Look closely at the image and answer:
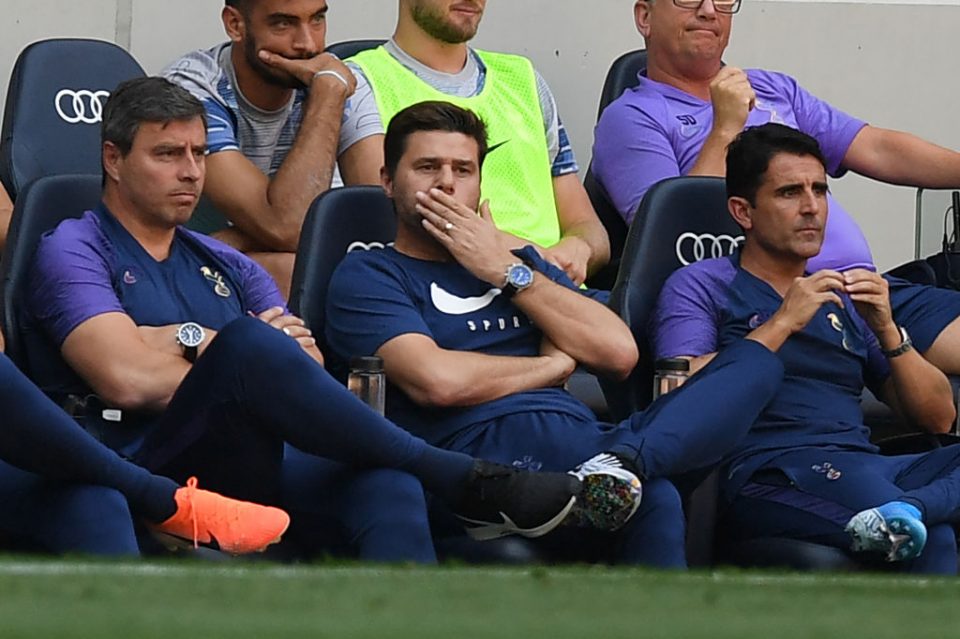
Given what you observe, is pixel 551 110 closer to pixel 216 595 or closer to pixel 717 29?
pixel 717 29

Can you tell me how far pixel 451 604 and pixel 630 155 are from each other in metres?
3.01

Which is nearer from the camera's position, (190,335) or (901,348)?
(190,335)

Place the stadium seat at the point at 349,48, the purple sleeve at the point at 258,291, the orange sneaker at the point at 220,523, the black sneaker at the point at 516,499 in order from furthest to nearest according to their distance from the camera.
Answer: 1. the stadium seat at the point at 349,48
2. the purple sleeve at the point at 258,291
3. the black sneaker at the point at 516,499
4. the orange sneaker at the point at 220,523

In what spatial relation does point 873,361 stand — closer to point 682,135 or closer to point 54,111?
point 682,135

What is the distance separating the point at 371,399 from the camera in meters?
4.21

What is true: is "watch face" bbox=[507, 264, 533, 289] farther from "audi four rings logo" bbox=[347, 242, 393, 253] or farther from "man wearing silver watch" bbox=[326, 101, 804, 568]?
"audi four rings logo" bbox=[347, 242, 393, 253]

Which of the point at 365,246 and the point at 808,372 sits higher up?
the point at 365,246

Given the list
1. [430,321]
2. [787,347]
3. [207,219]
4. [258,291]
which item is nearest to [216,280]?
[258,291]

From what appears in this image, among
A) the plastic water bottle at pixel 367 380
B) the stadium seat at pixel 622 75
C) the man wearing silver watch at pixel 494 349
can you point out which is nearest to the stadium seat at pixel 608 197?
the stadium seat at pixel 622 75

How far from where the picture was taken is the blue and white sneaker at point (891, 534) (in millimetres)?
4125

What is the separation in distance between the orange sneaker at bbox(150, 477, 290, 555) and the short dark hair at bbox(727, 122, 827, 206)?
1.61 metres

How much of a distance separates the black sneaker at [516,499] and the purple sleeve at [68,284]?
0.89 m

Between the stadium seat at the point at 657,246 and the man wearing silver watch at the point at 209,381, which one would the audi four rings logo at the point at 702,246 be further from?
the man wearing silver watch at the point at 209,381

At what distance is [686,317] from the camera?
469cm
